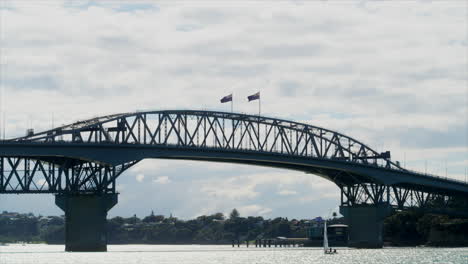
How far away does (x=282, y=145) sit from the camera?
17800 centimetres

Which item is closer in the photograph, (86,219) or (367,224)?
(86,219)

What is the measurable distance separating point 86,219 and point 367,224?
224 ft

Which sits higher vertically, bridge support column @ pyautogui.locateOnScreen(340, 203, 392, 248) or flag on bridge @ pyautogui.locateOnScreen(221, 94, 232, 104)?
flag on bridge @ pyautogui.locateOnScreen(221, 94, 232, 104)

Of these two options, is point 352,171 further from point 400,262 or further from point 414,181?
point 400,262

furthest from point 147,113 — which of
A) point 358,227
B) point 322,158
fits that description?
point 358,227

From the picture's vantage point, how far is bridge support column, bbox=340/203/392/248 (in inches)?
7505

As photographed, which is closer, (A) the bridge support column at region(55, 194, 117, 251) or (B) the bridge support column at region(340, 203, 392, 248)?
(A) the bridge support column at region(55, 194, 117, 251)

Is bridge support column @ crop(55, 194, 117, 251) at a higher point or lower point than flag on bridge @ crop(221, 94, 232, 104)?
lower

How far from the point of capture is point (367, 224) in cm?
19250

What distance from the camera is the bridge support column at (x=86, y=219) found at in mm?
145125

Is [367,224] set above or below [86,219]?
above

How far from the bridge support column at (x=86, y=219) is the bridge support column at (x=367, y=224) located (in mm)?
62548

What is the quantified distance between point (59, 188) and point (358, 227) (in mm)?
70494

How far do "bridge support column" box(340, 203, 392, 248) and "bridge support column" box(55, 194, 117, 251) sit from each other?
6255 centimetres
